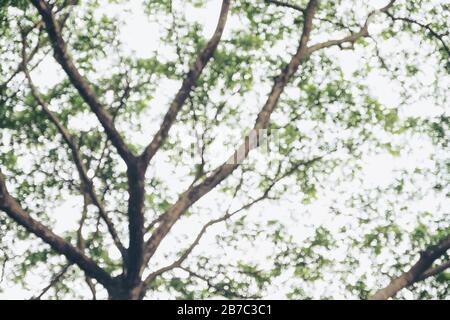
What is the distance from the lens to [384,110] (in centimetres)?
1107

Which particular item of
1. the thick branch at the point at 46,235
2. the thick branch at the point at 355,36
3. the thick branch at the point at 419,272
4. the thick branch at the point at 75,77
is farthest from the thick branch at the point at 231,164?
the thick branch at the point at 419,272

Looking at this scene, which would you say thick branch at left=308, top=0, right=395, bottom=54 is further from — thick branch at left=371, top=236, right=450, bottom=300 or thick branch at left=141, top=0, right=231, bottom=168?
thick branch at left=371, top=236, right=450, bottom=300

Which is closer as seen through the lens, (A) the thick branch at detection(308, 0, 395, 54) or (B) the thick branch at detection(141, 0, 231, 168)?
(B) the thick branch at detection(141, 0, 231, 168)

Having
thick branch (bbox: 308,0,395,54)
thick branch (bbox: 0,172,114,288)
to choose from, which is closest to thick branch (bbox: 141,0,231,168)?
thick branch (bbox: 0,172,114,288)

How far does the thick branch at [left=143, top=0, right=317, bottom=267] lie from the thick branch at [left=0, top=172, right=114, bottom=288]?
2.72 feet

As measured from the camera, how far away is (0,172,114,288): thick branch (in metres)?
7.67

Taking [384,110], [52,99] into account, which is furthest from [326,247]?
[52,99]

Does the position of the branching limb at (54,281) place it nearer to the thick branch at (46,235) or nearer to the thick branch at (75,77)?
the thick branch at (46,235)

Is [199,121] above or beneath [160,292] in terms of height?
above

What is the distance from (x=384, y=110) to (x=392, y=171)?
141cm

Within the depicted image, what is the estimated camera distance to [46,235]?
7.97 metres

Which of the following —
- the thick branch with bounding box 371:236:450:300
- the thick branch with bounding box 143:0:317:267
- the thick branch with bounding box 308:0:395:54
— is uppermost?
the thick branch with bounding box 308:0:395:54

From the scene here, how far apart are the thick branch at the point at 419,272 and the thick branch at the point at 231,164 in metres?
3.63
